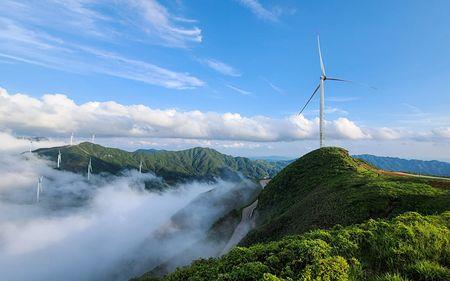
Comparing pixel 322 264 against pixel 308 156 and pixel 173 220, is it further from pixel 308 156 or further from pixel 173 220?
pixel 173 220

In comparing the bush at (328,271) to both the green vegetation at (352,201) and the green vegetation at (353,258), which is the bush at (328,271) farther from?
the green vegetation at (352,201)

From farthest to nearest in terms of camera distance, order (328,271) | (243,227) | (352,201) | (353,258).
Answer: (243,227) < (352,201) < (353,258) < (328,271)


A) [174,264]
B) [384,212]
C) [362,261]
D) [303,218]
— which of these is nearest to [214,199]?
[174,264]

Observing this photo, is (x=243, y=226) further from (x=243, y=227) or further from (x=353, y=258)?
(x=353, y=258)

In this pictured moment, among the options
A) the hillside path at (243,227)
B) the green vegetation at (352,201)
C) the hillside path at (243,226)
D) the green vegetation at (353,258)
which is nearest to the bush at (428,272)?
the green vegetation at (353,258)

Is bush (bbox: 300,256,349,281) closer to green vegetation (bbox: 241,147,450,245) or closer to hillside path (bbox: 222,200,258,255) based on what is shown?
green vegetation (bbox: 241,147,450,245)

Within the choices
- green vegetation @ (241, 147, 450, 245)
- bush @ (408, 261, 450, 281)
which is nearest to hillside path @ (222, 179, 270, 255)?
green vegetation @ (241, 147, 450, 245)

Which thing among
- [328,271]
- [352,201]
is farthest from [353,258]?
[352,201]

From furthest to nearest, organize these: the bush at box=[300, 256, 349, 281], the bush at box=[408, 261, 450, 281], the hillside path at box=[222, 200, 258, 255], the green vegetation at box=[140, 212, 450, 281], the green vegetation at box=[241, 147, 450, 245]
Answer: the hillside path at box=[222, 200, 258, 255] < the green vegetation at box=[241, 147, 450, 245] < the green vegetation at box=[140, 212, 450, 281] < the bush at box=[300, 256, 349, 281] < the bush at box=[408, 261, 450, 281]

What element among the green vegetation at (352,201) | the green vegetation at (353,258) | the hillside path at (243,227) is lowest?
the hillside path at (243,227)
